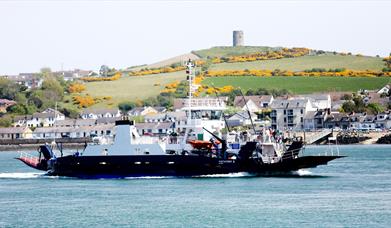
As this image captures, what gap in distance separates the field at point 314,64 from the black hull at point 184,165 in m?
103

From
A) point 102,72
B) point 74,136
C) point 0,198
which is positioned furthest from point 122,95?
point 0,198

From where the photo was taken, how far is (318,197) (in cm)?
4091

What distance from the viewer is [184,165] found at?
163ft

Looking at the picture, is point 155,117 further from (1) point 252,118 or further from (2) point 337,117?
(2) point 337,117

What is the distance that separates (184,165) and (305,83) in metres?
94.2

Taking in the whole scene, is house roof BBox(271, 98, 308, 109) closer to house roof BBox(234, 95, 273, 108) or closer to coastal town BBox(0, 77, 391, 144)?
coastal town BBox(0, 77, 391, 144)

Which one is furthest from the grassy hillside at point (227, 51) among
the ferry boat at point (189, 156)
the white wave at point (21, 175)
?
the ferry boat at point (189, 156)

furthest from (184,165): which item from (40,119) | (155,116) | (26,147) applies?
(40,119)

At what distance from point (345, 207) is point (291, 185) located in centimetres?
844

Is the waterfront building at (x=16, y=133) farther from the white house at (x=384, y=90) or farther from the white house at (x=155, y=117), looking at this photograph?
the white house at (x=384, y=90)

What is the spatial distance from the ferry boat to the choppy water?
621mm

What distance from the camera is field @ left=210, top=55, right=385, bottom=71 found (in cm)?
15350

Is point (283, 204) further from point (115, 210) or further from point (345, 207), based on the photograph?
point (115, 210)

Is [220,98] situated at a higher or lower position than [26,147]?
higher
